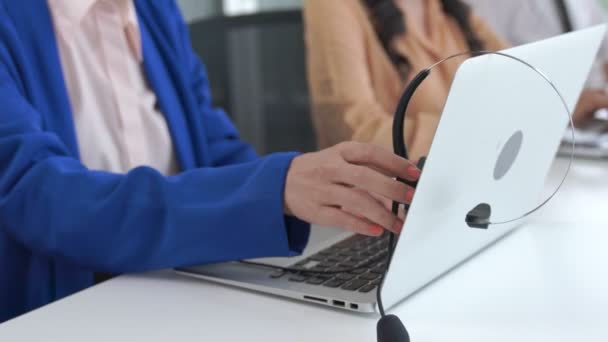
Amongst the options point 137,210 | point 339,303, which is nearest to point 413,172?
point 339,303

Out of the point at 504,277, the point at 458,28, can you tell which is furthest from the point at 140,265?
the point at 458,28

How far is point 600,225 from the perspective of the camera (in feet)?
2.98

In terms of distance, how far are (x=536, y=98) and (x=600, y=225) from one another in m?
0.31

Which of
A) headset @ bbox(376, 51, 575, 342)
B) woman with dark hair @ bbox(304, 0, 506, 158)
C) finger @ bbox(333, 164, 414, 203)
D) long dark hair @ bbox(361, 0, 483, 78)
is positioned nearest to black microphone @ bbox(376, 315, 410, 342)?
headset @ bbox(376, 51, 575, 342)

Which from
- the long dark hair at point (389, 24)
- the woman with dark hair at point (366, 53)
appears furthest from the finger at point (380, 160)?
the long dark hair at point (389, 24)

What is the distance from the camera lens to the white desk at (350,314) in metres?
0.60

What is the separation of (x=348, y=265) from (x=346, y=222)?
0.29 feet

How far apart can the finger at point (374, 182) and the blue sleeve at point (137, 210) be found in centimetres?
7

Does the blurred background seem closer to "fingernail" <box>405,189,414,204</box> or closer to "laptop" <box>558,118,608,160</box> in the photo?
"laptop" <box>558,118,608,160</box>

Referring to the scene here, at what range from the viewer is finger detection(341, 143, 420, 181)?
2.02 feet

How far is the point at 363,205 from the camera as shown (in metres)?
0.63

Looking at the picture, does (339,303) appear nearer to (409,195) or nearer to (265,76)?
(409,195)

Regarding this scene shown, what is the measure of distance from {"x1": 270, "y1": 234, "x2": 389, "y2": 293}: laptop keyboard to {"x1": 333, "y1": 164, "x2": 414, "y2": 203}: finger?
3.7 inches

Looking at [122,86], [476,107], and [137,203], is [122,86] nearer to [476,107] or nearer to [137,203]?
[137,203]
